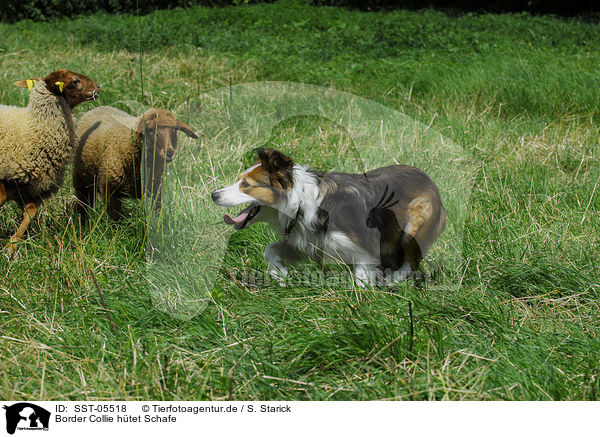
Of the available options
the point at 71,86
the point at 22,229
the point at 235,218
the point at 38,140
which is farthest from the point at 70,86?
the point at 235,218

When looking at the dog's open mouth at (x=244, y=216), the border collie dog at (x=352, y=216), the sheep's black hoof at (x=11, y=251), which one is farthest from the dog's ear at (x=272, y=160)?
the sheep's black hoof at (x=11, y=251)

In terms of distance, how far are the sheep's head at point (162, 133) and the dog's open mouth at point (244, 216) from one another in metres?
0.70

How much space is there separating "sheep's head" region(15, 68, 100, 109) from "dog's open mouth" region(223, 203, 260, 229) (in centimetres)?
196

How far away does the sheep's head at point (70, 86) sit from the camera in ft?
12.5

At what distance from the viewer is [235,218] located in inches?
98.9

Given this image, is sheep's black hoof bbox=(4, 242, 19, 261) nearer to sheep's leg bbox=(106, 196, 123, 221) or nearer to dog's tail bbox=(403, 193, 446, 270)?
sheep's leg bbox=(106, 196, 123, 221)

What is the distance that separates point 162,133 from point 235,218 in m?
1.12

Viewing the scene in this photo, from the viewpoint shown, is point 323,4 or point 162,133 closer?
point 162,133

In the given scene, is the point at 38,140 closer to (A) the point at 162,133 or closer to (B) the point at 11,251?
(B) the point at 11,251

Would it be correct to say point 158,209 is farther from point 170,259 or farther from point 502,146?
point 502,146

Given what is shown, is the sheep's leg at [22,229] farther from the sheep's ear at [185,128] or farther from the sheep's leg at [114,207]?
the sheep's ear at [185,128]

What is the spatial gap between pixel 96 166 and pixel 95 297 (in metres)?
1.51
